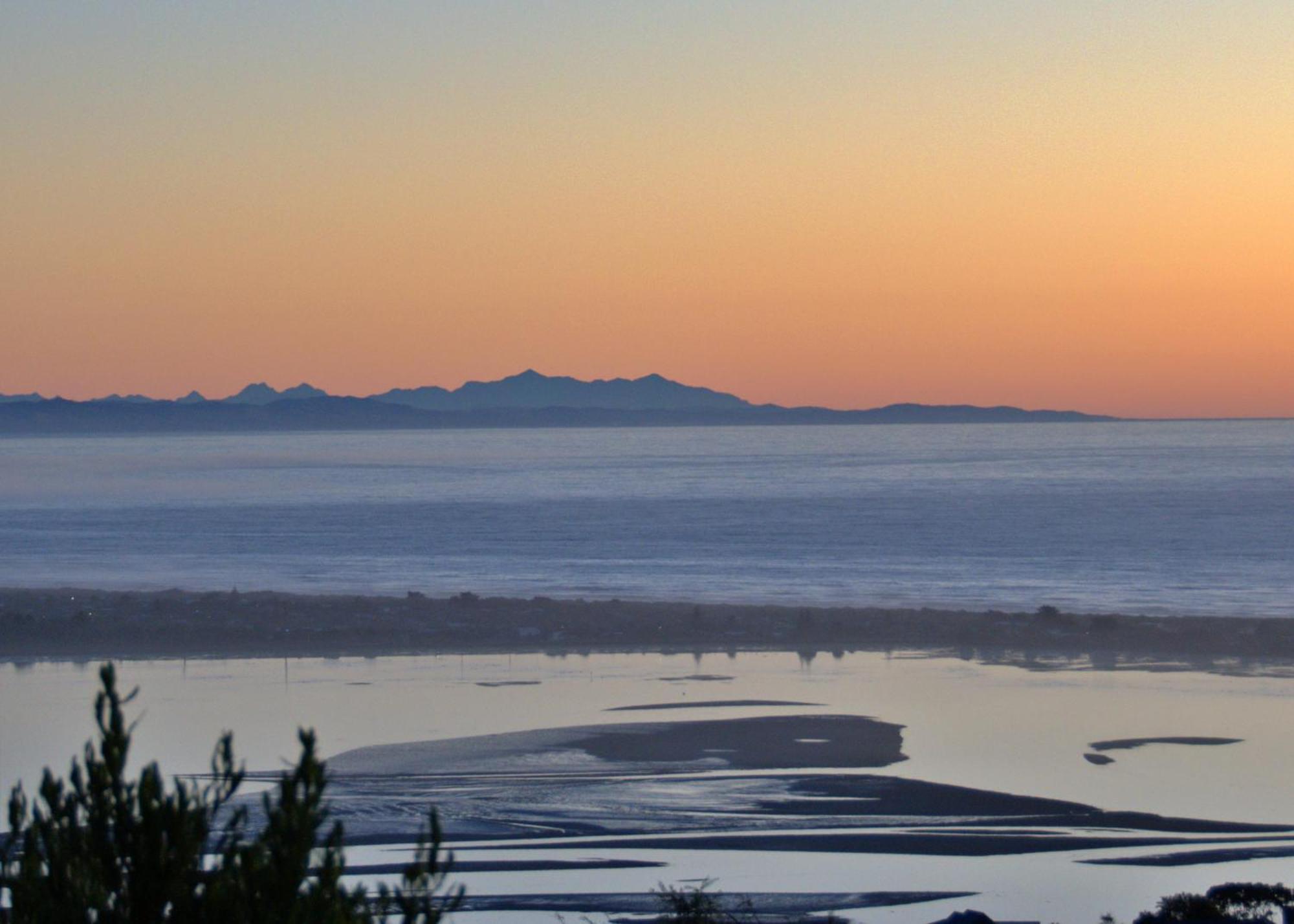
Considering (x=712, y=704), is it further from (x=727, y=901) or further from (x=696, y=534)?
(x=696, y=534)

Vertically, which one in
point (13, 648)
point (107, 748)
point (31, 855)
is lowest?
point (13, 648)

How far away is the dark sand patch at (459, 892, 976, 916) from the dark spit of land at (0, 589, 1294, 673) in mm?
16328

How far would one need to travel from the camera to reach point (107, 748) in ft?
16.5

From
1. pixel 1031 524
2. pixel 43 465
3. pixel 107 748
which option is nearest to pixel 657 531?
pixel 1031 524

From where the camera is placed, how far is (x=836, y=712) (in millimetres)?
23641

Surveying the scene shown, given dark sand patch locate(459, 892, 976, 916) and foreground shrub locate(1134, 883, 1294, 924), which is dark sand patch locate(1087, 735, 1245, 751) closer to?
dark sand patch locate(459, 892, 976, 916)

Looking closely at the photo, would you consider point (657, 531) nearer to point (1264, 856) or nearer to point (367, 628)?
point (367, 628)

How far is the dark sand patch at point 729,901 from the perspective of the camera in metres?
13.0

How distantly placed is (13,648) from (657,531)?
40209 mm

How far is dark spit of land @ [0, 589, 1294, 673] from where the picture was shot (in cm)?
3066

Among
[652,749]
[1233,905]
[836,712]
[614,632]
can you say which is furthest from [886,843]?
[614,632]

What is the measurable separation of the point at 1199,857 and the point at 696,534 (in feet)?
174

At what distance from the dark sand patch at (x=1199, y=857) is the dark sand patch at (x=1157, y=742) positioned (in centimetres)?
553

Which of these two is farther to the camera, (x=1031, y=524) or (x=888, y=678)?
(x=1031, y=524)
